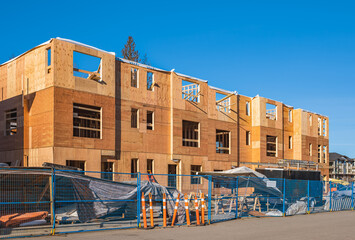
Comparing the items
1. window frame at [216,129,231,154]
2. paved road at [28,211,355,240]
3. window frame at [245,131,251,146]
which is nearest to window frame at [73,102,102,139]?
paved road at [28,211,355,240]

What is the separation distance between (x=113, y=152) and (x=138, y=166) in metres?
2.78

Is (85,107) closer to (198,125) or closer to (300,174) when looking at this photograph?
(198,125)

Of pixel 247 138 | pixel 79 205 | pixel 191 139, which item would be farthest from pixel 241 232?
pixel 247 138

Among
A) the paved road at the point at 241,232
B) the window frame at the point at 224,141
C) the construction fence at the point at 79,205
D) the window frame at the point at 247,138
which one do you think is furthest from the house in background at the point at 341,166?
the paved road at the point at 241,232

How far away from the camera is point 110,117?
28.5 meters

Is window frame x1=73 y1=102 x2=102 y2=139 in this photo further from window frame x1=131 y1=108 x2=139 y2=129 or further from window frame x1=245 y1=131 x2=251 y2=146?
window frame x1=245 y1=131 x2=251 y2=146

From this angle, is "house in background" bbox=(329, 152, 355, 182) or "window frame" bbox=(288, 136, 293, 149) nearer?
"window frame" bbox=(288, 136, 293, 149)

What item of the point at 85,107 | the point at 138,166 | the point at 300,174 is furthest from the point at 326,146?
the point at 85,107

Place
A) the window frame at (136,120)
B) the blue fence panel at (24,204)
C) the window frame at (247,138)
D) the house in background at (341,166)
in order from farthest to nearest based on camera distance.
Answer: the house in background at (341,166)
the window frame at (247,138)
the window frame at (136,120)
the blue fence panel at (24,204)

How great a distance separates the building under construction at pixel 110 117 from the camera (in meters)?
25.9

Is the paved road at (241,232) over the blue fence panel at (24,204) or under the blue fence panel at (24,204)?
under

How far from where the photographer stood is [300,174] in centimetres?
3123

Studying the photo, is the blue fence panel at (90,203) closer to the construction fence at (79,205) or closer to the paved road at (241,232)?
the construction fence at (79,205)

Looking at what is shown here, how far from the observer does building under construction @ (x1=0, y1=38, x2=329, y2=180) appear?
25.9m
